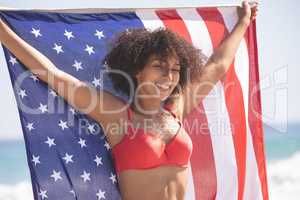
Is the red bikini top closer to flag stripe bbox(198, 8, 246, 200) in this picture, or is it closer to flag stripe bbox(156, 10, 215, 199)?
flag stripe bbox(156, 10, 215, 199)

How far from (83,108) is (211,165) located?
141cm

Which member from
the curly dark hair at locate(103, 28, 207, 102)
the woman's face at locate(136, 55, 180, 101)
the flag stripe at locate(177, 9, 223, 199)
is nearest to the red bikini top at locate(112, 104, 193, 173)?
the woman's face at locate(136, 55, 180, 101)

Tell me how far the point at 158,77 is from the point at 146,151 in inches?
22.5

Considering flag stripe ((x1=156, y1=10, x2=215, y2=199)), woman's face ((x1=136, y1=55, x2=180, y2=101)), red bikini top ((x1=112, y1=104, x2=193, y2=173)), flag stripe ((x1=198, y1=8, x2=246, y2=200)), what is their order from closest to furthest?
red bikini top ((x1=112, y1=104, x2=193, y2=173)) → woman's face ((x1=136, y1=55, x2=180, y2=101)) → flag stripe ((x1=156, y1=10, x2=215, y2=199)) → flag stripe ((x1=198, y1=8, x2=246, y2=200))

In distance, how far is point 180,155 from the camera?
4438 mm

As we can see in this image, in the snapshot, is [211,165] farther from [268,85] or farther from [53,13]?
[53,13]

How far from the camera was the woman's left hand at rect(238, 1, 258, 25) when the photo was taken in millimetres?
5215

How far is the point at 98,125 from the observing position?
15.5 ft

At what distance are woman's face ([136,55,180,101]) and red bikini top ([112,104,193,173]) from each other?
0.25m

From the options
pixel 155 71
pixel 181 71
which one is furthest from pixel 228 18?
pixel 155 71

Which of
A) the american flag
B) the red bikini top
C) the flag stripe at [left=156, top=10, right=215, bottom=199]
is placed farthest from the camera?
the flag stripe at [left=156, top=10, right=215, bottom=199]

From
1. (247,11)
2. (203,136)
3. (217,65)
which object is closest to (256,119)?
(203,136)

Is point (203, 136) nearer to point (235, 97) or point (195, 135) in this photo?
point (195, 135)

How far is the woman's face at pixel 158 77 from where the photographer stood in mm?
4414
